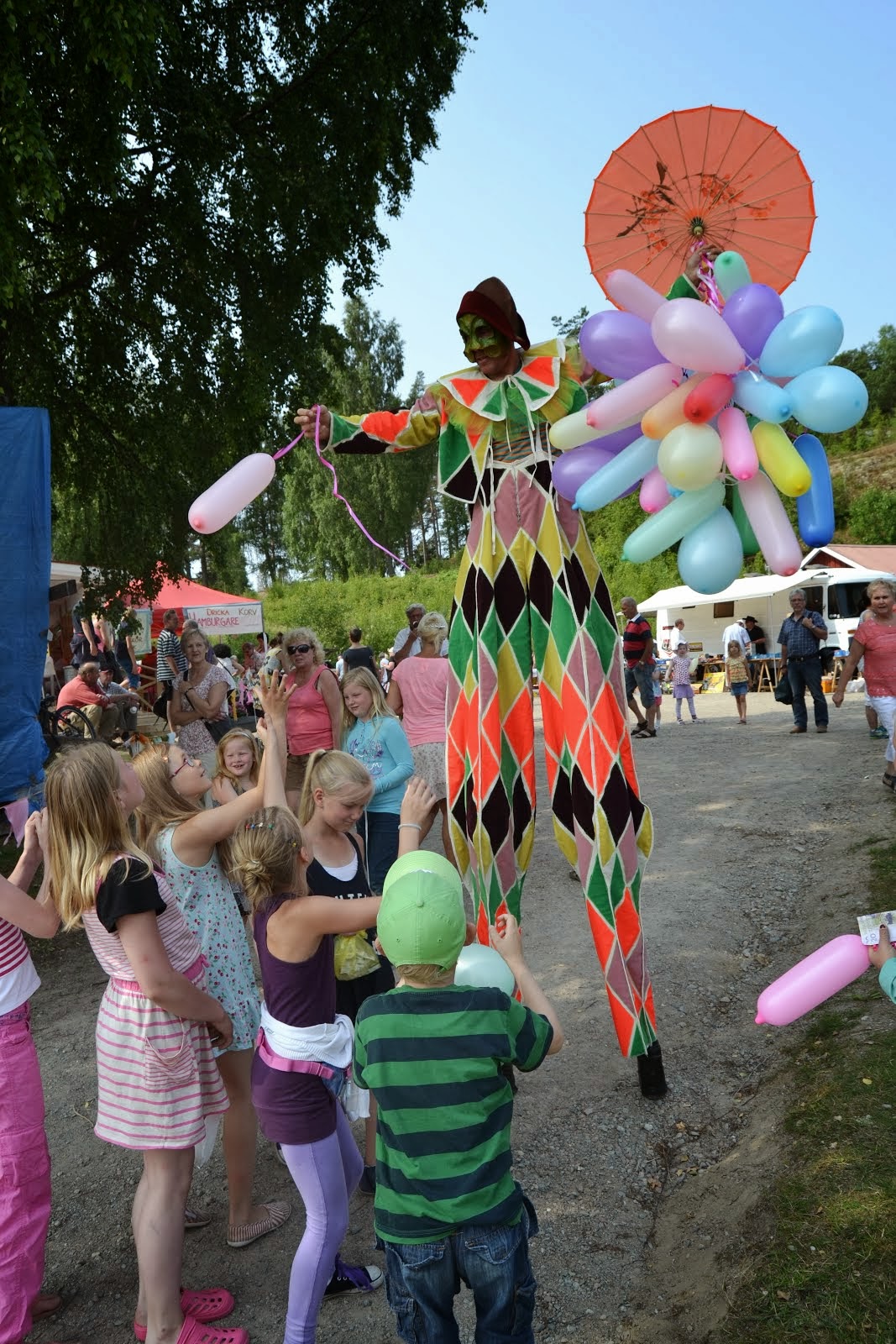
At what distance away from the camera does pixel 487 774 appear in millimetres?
3262

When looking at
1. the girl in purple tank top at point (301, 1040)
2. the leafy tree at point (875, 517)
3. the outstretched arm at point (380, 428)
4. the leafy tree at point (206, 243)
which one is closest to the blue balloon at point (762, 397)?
the outstretched arm at point (380, 428)

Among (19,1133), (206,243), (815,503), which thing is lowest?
(19,1133)

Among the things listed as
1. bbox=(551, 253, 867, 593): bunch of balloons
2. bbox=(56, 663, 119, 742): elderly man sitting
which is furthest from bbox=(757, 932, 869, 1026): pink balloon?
bbox=(56, 663, 119, 742): elderly man sitting

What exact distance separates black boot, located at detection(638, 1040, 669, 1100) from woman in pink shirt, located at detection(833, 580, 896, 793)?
15.5 ft

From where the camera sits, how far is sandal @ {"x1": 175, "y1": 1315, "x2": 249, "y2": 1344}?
229 centimetres

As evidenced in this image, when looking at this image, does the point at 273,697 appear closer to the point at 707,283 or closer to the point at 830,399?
the point at 707,283

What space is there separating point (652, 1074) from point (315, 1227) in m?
1.37

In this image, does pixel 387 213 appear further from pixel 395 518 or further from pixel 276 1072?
pixel 395 518

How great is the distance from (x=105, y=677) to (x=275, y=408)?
17.0 feet

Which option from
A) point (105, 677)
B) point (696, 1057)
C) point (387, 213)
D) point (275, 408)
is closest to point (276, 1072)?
point (696, 1057)

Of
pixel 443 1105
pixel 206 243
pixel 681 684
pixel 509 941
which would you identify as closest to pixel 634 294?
pixel 509 941

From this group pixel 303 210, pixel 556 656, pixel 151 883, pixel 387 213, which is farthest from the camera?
pixel 387 213

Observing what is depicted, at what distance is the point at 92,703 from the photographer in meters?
9.96

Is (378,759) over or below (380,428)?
below
